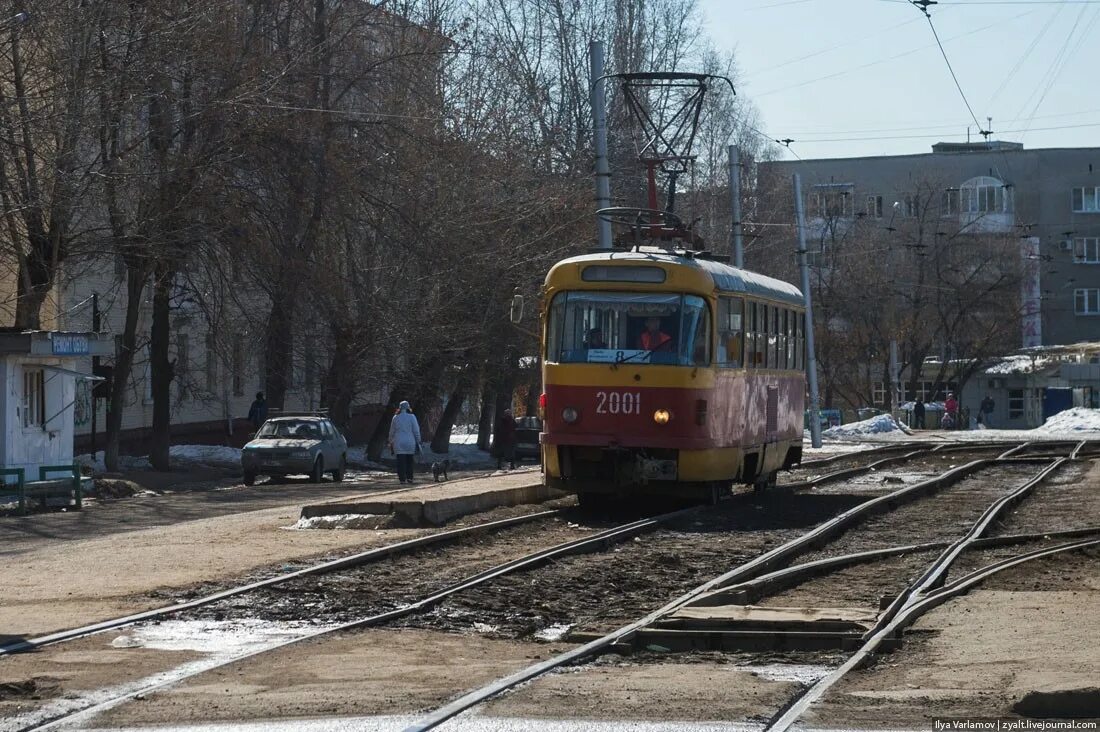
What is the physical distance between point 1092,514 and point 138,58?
18.4 m

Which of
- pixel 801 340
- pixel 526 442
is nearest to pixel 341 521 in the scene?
pixel 801 340

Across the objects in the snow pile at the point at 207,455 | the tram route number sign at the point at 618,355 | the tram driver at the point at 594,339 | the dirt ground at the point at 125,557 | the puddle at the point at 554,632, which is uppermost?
the tram driver at the point at 594,339

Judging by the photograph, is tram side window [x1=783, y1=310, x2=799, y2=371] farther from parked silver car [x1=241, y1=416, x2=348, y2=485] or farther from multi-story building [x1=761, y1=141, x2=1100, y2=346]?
multi-story building [x1=761, y1=141, x2=1100, y2=346]

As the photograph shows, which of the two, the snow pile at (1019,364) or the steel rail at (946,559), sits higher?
the snow pile at (1019,364)

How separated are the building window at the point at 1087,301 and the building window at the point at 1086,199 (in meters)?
4.25

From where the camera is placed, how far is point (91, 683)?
28.0 ft

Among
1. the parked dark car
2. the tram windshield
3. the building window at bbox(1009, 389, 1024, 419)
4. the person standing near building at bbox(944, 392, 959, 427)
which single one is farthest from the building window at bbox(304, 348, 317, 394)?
the building window at bbox(1009, 389, 1024, 419)

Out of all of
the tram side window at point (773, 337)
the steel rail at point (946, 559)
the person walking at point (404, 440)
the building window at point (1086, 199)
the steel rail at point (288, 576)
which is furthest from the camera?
the building window at point (1086, 199)

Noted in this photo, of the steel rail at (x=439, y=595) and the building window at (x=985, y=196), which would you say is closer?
the steel rail at (x=439, y=595)

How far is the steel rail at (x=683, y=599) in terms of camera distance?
7730 millimetres

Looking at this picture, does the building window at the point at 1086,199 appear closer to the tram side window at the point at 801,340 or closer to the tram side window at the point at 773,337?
the tram side window at the point at 801,340

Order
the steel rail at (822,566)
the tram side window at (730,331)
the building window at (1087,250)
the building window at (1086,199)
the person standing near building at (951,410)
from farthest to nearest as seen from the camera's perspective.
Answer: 1. the building window at (1087,250)
2. the building window at (1086,199)
3. the person standing near building at (951,410)
4. the tram side window at (730,331)
5. the steel rail at (822,566)

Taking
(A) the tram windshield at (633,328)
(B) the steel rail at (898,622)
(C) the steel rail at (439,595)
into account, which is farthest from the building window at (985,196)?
(B) the steel rail at (898,622)

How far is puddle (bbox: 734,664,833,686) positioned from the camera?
8719mm
